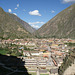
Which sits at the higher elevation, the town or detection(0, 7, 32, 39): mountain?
detection(0, 7, 32, 39): mountain

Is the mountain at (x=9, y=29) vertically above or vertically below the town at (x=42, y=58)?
above

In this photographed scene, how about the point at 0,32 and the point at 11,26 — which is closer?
the point at 0,32

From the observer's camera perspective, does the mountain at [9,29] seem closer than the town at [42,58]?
No

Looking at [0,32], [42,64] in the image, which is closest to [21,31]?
[0,32]

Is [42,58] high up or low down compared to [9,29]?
down

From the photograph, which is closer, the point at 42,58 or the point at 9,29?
the point at 42,58

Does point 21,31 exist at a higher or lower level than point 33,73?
higher

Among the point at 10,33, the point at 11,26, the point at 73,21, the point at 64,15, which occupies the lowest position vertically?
the point at 10,33

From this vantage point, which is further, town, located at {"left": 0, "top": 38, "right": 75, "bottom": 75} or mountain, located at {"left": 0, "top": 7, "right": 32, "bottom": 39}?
mountain, located at {"left": 0, "top": 7, "right": 32, "bottom": 39}

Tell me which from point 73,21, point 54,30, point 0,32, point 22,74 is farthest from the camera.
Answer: point 54,30

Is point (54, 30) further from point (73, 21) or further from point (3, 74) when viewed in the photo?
point (3, 74)

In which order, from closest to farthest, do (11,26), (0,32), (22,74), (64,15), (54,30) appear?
(22,74) → (0,32) → (11,26) → (54,30) → (64,15)
